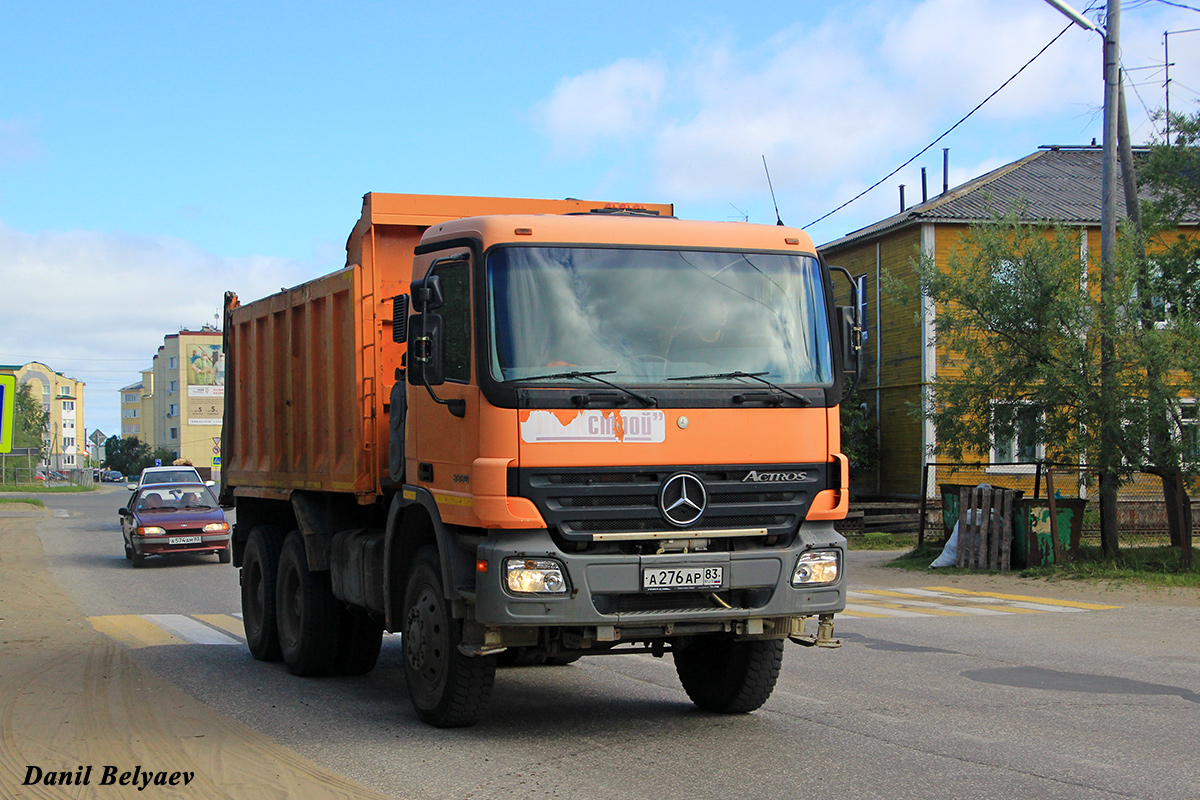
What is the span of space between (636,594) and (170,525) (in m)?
18.4

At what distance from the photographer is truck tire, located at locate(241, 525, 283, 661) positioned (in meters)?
10.6

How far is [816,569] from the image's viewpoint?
694 centimetres

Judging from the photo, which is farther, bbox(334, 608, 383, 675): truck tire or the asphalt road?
bbox(334, 608, 383, 675): truck tire

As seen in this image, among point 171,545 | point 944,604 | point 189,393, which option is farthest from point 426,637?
point 189,393

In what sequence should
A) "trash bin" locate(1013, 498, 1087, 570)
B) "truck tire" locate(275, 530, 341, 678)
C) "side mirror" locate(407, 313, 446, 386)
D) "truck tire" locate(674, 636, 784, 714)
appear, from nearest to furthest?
"side mirror" locate(407, 313, 446, 386) → "truck tire" locate(674, 636, 784, 714) → "truck tire" locate(275, 530, 341, 678) → "trash bin" locate(1013, 498, 1087, 570)

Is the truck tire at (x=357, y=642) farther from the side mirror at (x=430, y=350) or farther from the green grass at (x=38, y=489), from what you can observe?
the green grass at (x=38, y=489)

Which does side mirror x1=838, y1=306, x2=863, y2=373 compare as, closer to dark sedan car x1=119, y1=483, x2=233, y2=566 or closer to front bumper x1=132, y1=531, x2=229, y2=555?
dark sedan car x1=119, y1=483, x2=233, y2=566

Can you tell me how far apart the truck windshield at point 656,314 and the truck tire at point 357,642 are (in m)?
3.93

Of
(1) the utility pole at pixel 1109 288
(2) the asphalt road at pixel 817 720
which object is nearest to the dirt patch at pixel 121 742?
(2) the asphalt road at pixel 817 720

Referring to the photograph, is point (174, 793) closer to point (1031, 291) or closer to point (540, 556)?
point (540, 556)

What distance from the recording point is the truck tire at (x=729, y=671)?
24.9ft

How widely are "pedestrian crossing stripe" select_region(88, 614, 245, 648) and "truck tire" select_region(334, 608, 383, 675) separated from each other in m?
2.77

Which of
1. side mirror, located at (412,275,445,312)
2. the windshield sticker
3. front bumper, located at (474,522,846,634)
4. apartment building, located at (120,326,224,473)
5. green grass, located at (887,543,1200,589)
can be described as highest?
apartment building, located at (120,326,224,473)

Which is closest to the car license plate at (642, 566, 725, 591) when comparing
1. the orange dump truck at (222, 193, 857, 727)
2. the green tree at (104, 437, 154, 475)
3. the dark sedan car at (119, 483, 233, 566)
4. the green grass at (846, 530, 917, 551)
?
the orange dump truck at (222, 193, 857, 727)
